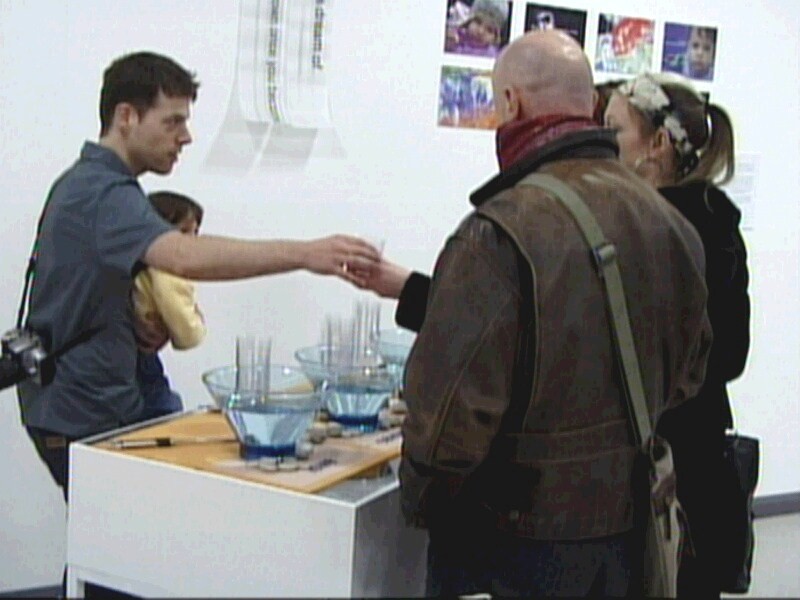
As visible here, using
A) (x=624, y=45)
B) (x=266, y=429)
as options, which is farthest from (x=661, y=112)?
(x=624, y=45)

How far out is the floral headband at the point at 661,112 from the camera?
2295 millimetres

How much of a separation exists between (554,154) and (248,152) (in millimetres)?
1494

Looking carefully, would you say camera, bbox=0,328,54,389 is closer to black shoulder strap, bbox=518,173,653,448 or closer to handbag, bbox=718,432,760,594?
black shoulder strap, bbox=518,173,653,448

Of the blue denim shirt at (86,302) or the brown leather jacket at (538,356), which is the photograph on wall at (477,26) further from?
the brown leather jacket at (538,356)

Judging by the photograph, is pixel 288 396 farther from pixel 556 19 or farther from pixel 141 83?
pixel 556 19

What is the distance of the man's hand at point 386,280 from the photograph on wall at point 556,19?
1.69 metres

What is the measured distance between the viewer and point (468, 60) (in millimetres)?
3520

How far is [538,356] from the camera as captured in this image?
1696 mm

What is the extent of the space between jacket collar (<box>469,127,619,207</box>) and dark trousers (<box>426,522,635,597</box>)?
0.53 meters

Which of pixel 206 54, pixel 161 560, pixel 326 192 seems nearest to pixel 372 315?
pixel 326 192

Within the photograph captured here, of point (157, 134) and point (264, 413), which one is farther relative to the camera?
point (157, 134)

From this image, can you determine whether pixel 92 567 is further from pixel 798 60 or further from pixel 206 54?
pixel 798 60

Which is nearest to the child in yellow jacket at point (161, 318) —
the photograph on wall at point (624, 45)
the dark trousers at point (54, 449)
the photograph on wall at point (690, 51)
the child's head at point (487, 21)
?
the dark trousers at point (54, 449)

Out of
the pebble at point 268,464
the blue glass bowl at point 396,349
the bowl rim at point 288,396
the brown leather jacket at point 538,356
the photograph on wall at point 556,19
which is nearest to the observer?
the brown leather jacket at point 538,356
